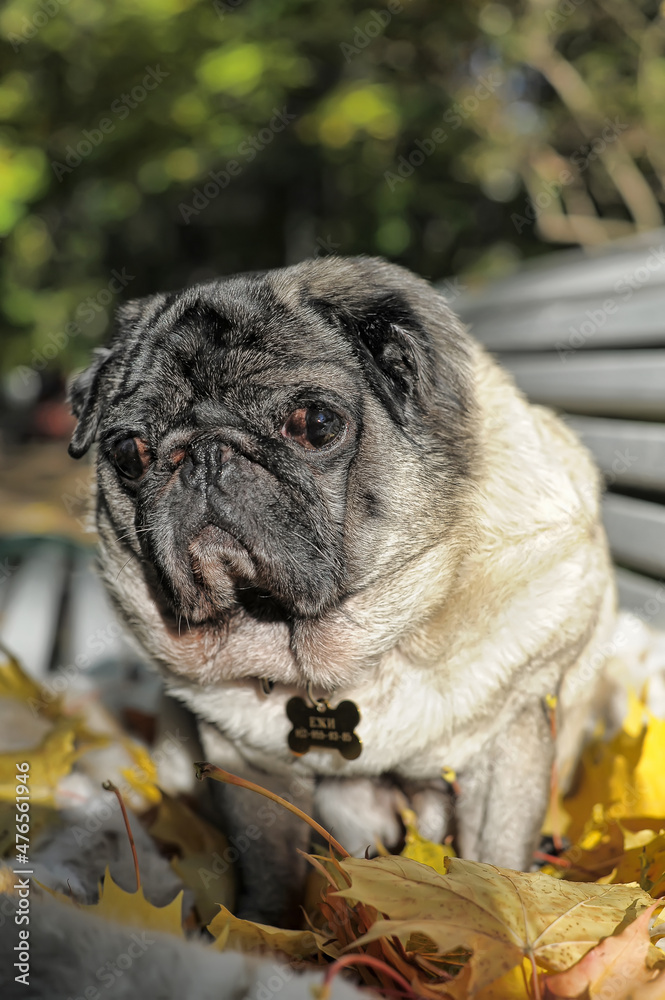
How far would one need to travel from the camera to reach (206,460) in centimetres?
141

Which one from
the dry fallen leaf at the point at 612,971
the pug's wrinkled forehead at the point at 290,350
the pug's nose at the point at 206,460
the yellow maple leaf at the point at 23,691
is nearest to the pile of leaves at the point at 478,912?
the dry fallen leaf at the point at 612,971

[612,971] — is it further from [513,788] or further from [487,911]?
[513,788]

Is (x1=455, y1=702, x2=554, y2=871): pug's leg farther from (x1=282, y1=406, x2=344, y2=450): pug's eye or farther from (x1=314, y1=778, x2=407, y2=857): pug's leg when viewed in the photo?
(x1=282, y1=406, x2=344, y2=450): pug's eye

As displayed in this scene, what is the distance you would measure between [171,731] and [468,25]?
5.45 m

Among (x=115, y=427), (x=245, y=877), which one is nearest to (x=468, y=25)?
(x=115, y=427)

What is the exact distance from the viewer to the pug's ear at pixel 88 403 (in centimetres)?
168

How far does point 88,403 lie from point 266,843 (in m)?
1.01

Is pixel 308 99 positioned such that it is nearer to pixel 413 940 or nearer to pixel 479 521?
pixel 479 521

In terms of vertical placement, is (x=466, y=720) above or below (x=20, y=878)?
above

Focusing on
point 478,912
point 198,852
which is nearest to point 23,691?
point 198,852

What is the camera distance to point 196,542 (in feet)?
4.73

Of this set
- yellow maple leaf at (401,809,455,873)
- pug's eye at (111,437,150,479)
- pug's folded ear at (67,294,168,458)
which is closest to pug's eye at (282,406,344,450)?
pug's eye at (111,437,150,479)

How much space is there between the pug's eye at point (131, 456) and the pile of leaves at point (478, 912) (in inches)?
23.2

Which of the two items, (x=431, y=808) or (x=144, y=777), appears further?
(x=144, y=777)
